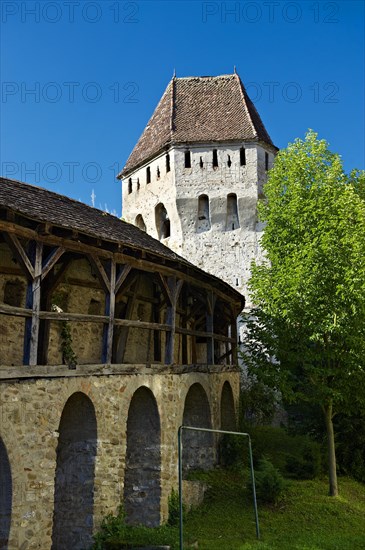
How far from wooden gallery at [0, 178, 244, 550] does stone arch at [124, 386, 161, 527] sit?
0.02 m

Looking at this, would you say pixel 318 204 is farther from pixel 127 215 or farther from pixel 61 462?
pixel 127 215

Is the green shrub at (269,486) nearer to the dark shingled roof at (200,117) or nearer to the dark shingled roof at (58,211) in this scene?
the dark shingled roof at (58,211)

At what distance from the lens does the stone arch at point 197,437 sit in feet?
52.3

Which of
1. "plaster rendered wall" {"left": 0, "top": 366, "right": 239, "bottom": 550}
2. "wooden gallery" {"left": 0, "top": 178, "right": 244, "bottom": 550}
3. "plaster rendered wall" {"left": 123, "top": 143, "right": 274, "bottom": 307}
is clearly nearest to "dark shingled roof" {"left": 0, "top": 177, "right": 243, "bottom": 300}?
"wooden gallery" {"left": 0, "top": 178, "right": 244, "bottom": 550}

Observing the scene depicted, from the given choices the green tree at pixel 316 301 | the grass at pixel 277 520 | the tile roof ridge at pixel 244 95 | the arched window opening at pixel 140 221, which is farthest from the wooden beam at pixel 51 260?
the arched window opening at pixel 140 221

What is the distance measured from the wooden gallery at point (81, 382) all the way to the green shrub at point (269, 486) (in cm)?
213

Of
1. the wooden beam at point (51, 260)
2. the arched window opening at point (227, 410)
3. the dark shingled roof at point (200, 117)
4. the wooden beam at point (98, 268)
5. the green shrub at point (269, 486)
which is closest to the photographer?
the wooden beam at point (51, 260)

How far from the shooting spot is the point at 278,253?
16438 millimetres

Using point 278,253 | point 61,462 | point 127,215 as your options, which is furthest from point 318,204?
point 127,215

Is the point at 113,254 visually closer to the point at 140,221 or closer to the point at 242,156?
the point at 242,156

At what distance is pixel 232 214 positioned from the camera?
3009 centimetres

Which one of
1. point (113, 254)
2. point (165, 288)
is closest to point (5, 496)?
point (113, 254)

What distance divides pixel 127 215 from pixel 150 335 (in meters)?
17.9

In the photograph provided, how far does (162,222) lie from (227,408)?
15.1 metres
